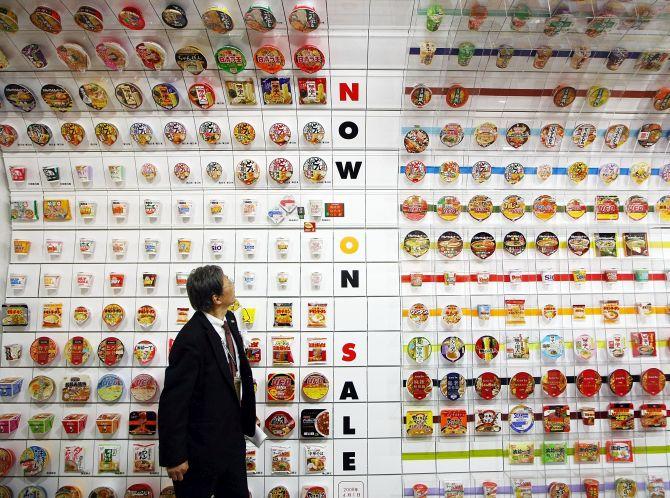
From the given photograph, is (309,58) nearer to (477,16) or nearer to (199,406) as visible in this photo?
(477,16)

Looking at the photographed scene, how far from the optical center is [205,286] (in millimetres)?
2395

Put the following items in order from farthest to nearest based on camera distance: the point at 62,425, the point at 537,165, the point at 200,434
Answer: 1. the point at 537,165
2. the point at 62,425
3. the point at 200,434

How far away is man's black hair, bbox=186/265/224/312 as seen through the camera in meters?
2.40

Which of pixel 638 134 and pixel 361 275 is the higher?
pixel 638 134

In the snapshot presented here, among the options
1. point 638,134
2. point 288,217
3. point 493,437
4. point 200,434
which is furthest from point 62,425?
point 638,134

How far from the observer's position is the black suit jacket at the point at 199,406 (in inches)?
86.4

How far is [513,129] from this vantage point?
3.11 meters

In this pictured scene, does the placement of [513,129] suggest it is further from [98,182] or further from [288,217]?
[98,182]

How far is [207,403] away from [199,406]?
5 cm

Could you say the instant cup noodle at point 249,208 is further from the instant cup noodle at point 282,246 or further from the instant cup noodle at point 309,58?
the instant cup noodle at point 309,58

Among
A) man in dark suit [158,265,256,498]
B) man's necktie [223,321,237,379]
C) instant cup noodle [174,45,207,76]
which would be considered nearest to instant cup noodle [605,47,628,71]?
instant cup noodle [174,45,207,76]

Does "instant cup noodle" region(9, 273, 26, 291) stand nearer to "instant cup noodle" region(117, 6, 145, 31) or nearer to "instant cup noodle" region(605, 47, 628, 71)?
"instant cup noodle" region(117, 6, 145, 31)

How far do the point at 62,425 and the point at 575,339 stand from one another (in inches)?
155

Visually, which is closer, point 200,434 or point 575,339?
point 200,434
